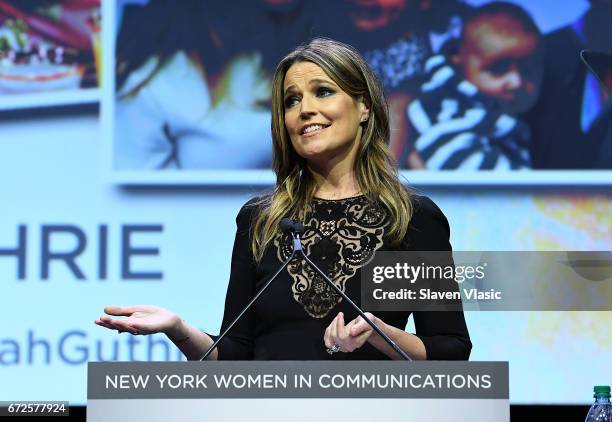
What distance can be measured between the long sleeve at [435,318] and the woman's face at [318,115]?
0.75 ft

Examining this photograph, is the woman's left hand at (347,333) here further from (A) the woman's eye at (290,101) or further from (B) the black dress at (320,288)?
(A) the woman's eye at (290,101)

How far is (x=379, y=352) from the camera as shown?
2.00 metres

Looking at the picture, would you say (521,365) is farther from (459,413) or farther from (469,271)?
(459,413)

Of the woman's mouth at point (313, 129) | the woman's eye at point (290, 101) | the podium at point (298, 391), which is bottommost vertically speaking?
the podium at point (298, 391)

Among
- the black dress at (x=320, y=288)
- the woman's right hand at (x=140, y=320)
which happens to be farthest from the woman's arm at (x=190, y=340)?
the black dress at (x=320, y=288)

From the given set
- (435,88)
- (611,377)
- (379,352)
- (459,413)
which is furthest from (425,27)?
(459,413)

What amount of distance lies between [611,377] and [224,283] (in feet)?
4.41

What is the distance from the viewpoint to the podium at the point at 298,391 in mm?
1471

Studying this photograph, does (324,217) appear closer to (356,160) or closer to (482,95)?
(356,160)

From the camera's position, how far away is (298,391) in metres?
1.48

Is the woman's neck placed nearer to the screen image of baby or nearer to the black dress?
the black dress

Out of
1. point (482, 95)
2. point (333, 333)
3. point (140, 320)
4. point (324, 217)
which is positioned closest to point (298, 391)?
point (333, 333)

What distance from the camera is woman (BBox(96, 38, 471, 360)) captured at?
2059mm

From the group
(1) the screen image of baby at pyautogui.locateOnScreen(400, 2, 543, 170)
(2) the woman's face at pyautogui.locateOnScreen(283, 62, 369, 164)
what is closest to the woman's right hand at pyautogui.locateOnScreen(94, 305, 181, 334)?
(2) the woman's face at pyautogui.locateOnScreen(283, 62, 369, 164)
